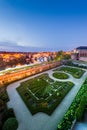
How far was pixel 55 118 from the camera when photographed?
57.7 feet

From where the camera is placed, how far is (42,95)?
2434 centimetres

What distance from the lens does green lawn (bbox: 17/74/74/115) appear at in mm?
20112

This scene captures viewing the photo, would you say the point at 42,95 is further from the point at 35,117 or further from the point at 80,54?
the point at 80,54

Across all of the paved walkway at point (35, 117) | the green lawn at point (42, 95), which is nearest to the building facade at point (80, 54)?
the green lawn at point (42, 95)

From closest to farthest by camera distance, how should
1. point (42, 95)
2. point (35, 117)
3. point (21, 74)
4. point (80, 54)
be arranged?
point (35, 117) < point (42, 95) < point (21, 74) < point (80, 54)

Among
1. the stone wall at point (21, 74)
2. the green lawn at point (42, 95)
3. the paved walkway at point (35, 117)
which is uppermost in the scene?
the stone wall at point (21, 74)

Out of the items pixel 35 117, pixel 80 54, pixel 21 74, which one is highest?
pixel 80 54

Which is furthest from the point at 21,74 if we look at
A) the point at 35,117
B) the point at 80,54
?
the point at 80,54

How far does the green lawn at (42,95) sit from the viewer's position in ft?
66.0

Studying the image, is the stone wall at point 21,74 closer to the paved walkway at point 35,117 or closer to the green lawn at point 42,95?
the green lawn at point 42,95

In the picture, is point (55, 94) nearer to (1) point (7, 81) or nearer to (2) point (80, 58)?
(1) point (7, 81)

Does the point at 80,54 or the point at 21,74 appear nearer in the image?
the point at 21,74

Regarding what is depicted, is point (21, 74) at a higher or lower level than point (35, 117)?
higher

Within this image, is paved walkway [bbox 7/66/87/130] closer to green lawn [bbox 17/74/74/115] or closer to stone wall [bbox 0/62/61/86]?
green lawn [bbox 17/74/74/115]
